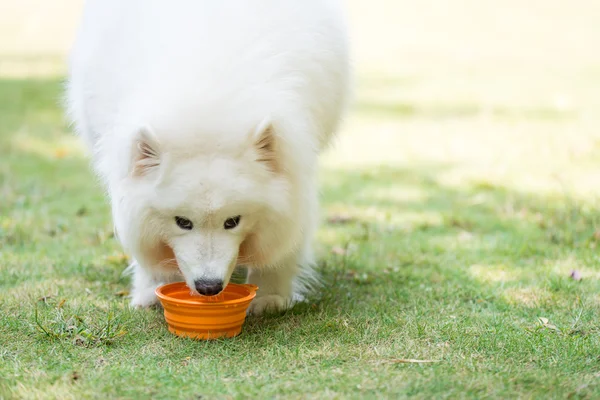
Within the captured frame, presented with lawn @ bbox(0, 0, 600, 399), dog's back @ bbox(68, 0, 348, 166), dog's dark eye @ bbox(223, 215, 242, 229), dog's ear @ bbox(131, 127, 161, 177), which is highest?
dog's back @ bbox(68, 0, 348, 166)

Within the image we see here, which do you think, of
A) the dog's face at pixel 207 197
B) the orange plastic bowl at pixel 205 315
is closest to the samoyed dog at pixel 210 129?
the dog's face at pixel 207 197

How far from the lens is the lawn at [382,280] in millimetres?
3137

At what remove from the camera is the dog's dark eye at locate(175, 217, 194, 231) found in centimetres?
341

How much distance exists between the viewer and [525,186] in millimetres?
7344

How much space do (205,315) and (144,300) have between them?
66 cm

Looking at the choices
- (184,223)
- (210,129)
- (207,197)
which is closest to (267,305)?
(184,223)

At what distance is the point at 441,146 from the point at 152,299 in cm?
604

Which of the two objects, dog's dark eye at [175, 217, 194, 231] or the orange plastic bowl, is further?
the orange plastic bowl

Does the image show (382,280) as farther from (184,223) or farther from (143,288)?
(184,223)

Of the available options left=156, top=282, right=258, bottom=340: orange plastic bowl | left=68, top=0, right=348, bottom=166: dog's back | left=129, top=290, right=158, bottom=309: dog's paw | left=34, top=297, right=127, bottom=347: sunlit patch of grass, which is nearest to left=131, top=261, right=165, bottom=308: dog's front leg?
left=129, top=290, right=158, bottom=309: dog's paw

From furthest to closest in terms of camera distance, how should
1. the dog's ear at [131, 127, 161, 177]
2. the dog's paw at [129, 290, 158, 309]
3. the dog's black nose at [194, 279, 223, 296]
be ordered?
1. the dog's paw at [129, 290, 158, 309]
2. the dog's black nose at [194, 279, 223, 296]
3. the dog's ear at [131, 127, 161, 177]

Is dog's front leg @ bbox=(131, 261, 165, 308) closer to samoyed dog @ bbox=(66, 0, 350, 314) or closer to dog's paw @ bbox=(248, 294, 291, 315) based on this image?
samoyed dog @ bbox=(66, 0, 350, 314)

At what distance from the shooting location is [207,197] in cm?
329

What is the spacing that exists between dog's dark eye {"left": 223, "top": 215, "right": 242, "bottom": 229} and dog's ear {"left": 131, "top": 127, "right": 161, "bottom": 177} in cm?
39
